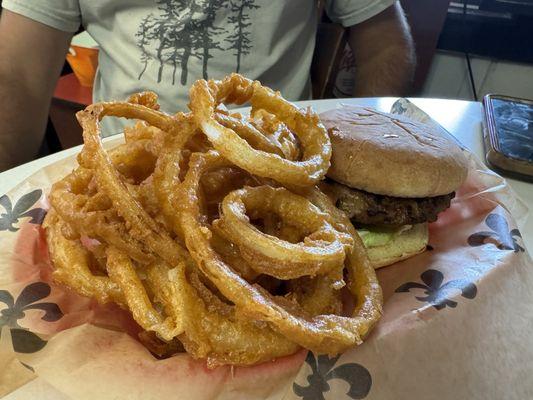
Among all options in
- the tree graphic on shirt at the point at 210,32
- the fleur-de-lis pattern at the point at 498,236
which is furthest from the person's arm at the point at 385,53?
the fleur-de-lis pattern at the point at 498,236

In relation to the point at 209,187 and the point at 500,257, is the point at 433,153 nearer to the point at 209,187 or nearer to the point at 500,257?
the point at 500,257

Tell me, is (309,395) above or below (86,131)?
below

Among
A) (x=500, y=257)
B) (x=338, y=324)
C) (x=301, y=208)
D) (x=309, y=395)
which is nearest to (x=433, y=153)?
(x=500, y=257)

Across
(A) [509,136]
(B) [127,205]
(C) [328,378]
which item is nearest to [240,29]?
(A) [509,136]

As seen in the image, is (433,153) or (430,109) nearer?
(433,153)

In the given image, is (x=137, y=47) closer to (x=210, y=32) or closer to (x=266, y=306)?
(x=210, y=32)

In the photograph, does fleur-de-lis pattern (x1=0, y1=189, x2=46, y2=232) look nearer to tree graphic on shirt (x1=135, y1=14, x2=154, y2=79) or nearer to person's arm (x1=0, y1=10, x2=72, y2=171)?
person's arm (x1=0, y1=10, x2=72, y2=171)

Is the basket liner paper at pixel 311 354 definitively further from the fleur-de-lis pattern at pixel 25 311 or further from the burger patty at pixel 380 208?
the burger patty at pixel 380 208
